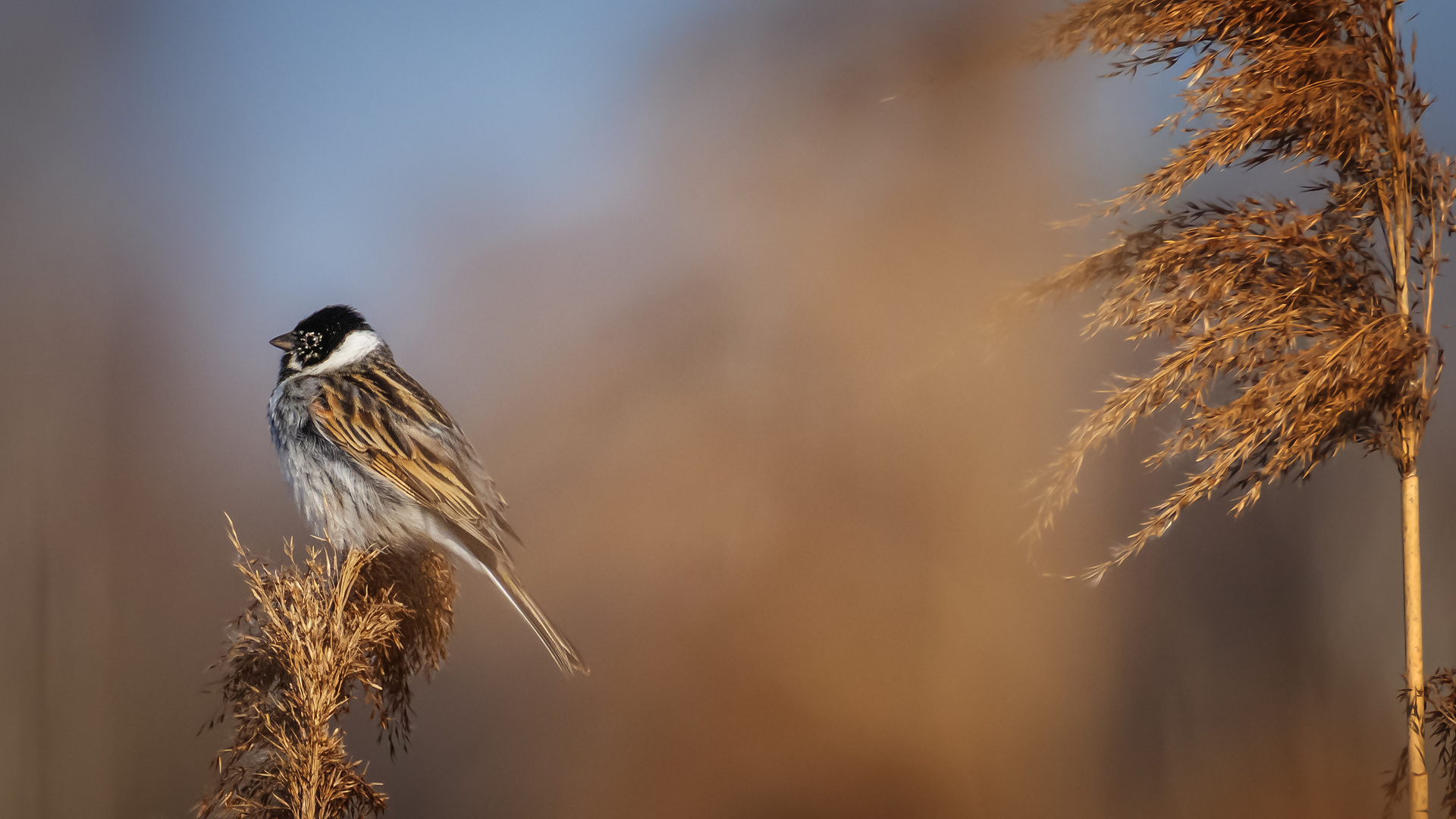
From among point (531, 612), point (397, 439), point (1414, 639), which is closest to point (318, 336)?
point (397, 439)

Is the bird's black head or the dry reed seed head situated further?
the bird's black head

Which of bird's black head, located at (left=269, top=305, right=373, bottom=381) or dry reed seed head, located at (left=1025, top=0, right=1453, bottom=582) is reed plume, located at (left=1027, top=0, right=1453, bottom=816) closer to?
dry reed seed head, located at (left=1025, top=0, right=1453, bottom=582)

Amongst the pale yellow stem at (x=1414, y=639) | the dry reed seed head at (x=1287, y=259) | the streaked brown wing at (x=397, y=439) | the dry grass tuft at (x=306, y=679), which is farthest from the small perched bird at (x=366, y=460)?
the pale yellow stem at (x=1414, y=639)

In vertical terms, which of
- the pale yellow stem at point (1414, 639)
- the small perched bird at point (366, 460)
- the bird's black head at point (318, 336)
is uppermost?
the bird's black head at point (318, 336)

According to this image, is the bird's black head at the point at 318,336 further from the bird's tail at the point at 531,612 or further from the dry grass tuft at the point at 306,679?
the bird's tail at the point at 531,612

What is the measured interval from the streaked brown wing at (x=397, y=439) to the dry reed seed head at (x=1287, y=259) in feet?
3.73

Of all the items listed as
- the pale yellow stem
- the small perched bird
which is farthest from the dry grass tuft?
the pale yellow stem

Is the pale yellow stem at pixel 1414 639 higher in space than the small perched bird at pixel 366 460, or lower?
lower

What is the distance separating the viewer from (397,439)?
1.58 metres

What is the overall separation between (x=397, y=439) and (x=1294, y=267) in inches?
62.6

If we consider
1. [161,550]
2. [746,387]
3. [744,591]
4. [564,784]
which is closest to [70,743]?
[161,550]

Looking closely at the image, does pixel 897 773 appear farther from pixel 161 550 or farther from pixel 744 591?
pixel 161 550

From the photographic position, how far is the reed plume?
1101mm

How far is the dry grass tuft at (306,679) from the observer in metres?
1.14
